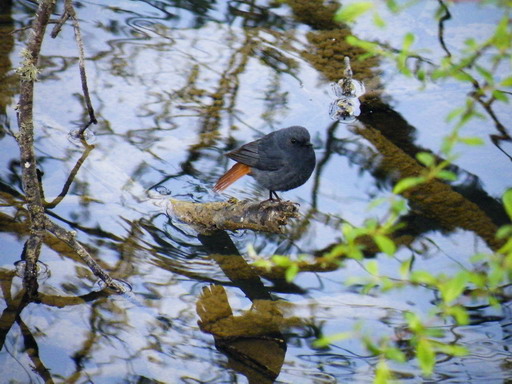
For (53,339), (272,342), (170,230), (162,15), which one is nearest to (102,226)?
(170,230)

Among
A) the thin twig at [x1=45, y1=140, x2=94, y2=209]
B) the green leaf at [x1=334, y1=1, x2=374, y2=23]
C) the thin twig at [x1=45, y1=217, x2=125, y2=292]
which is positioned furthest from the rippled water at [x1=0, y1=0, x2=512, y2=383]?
the green leaf at [x1=334, y1=1, x2=374, y2=23]

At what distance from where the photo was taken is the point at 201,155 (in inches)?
237

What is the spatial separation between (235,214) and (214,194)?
67 cm

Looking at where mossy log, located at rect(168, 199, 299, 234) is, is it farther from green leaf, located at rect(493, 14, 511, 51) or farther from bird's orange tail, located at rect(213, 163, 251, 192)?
green leaf, located at rect(493, 14, 511, 51)

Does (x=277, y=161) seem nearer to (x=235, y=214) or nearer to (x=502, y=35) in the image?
(x=235, y=214)

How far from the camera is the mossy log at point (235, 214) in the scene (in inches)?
190

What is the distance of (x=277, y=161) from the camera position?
5.24m

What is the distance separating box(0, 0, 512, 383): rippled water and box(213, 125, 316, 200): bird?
0.37 meters

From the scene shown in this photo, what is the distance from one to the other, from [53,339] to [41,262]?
74 centimetres

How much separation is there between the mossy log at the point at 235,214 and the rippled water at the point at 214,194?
12cm

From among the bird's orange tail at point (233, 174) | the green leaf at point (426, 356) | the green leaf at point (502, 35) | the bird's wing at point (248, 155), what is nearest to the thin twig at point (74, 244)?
the bird's orange tail at point (233, 174)

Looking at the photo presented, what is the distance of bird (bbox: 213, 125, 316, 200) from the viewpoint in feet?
17.1

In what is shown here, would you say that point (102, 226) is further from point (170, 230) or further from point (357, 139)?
point (357, 139)

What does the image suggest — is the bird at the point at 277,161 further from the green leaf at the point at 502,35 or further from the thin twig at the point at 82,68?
the green leaf at the point at 502,35
